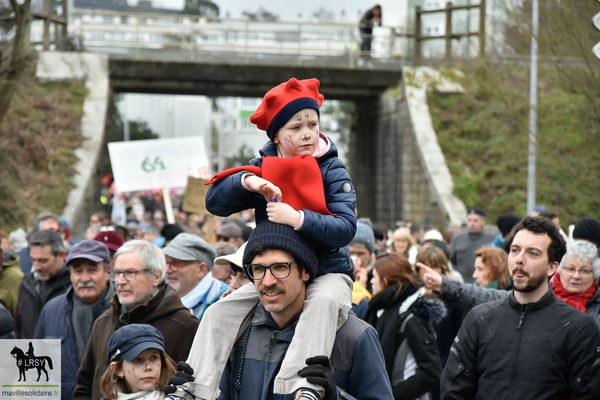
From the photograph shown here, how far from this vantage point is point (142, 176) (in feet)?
42.5

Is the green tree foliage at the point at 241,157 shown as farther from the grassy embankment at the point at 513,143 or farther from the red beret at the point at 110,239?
the red beret at the point at 110,239

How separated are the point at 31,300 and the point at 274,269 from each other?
4.01m

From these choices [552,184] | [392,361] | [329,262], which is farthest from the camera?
[552,184]

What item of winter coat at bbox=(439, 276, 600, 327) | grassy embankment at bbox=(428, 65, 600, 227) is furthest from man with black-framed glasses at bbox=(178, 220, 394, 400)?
grassy embankment at bbox=(428, 65, 600, 227)

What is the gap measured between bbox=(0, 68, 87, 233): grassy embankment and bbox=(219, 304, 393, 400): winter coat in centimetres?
1595

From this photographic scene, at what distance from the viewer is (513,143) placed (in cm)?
2031

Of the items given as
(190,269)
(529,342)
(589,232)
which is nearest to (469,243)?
(589,232)

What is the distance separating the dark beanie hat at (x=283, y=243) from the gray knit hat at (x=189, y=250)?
2760 mm

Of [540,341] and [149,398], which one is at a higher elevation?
[540,341]

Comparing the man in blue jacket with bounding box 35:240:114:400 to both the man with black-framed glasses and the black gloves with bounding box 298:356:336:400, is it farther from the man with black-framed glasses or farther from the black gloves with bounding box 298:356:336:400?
the black gloves with bounding box 298:356:336:400

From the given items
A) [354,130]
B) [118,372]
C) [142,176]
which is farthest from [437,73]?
[118,372]

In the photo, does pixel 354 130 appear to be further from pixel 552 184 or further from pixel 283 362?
pixel 283 362

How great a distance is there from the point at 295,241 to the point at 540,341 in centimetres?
183

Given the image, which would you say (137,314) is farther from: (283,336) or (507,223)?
(507,223)
